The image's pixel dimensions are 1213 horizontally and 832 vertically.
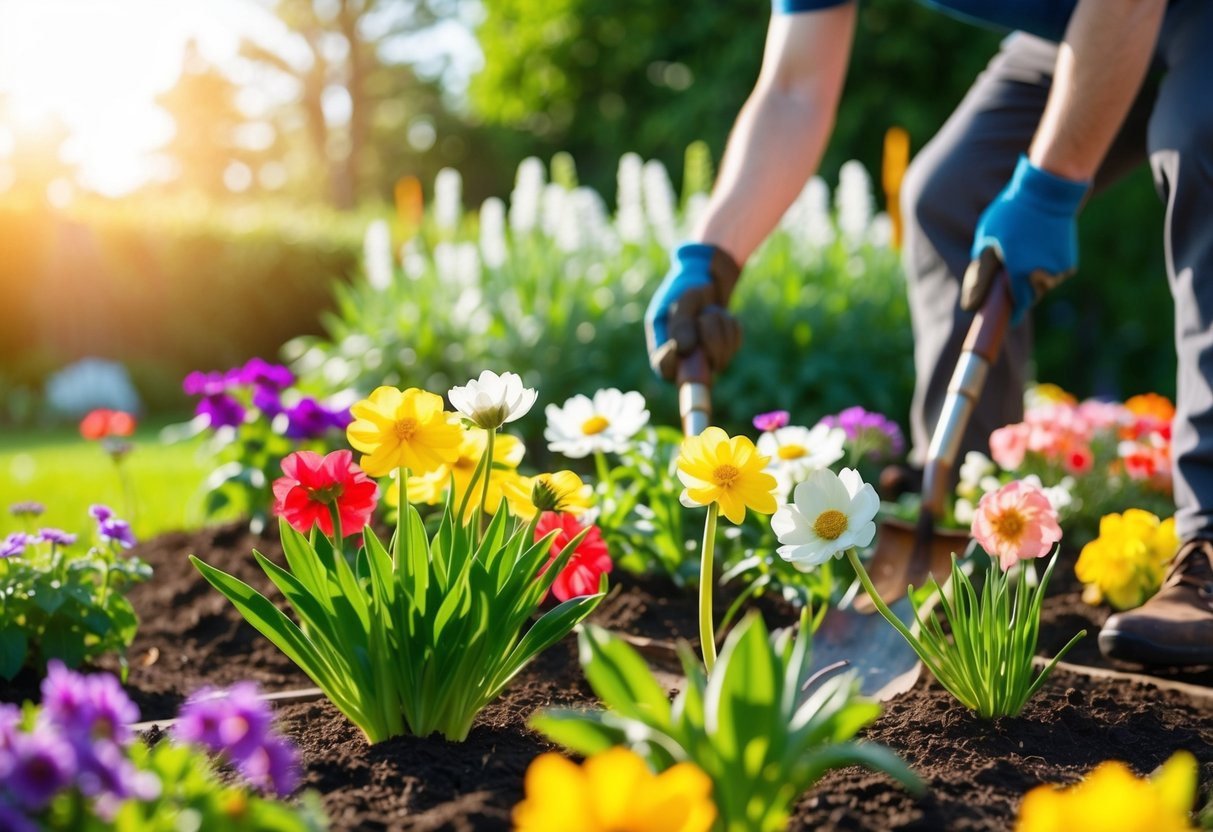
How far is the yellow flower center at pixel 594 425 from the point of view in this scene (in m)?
1.99

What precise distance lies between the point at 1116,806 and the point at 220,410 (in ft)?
8.09

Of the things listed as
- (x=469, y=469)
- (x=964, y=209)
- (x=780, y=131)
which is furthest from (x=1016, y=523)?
(x=964, y=209)

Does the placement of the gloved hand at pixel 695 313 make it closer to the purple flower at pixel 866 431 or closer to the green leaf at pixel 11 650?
the purple flower at pixel 866 431

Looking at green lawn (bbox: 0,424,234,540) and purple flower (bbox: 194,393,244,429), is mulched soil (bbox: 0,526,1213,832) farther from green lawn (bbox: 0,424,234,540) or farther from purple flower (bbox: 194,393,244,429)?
green lawn (bbox: 0,424,234,540)

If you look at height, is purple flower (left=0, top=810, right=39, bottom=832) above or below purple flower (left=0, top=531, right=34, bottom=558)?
above

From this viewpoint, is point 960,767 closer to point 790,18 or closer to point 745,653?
point 745,653

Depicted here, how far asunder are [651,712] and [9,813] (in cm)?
53

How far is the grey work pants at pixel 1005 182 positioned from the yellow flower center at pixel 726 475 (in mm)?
1251

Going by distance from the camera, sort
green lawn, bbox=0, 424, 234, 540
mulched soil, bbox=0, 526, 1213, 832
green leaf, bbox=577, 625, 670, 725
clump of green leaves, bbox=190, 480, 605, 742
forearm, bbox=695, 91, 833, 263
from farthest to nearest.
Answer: green lawn, bbox=0, 424, 234, 540 < forearm, bbox=695, 91, 833, 263 < clump of green leaves, bbox=190, 480, 605, 742 < mulched soil, bbox=0, 526, 1213, 832 < green leaf, bbox=577, 625, 670, 725

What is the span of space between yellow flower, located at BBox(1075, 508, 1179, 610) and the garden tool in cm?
31

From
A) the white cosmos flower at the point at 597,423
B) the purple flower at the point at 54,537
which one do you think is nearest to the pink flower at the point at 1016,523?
the white cosmos flower at the point at 597,423

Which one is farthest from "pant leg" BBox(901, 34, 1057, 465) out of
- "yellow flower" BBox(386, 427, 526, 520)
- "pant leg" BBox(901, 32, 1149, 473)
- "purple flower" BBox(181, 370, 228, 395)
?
"purple flower" BBox(181, 370, 228, 395)

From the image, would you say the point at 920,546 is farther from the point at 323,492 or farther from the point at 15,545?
the point at 15,545

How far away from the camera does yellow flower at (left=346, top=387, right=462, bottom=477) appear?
4.42 ft
